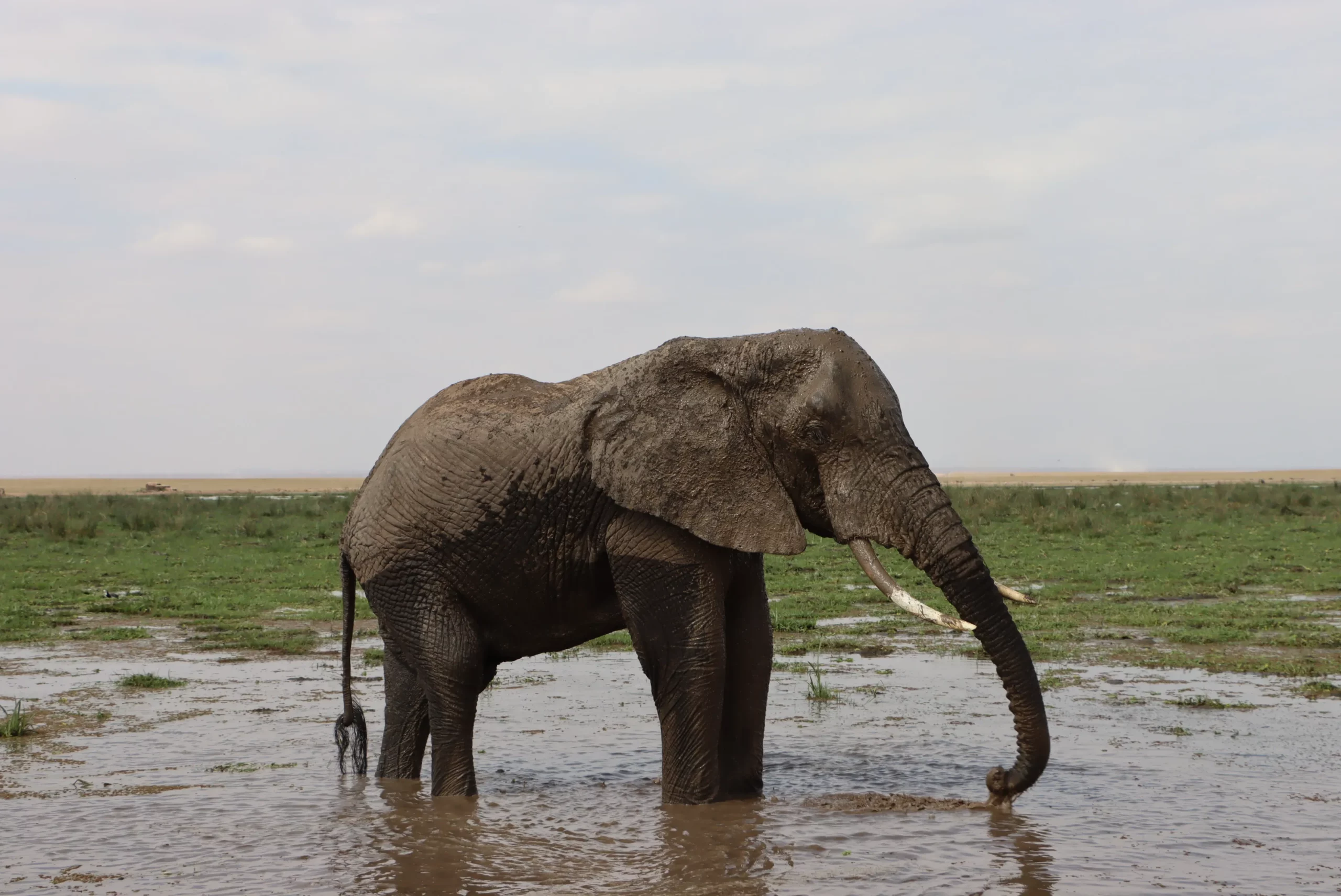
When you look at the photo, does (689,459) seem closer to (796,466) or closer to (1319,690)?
(796,466)

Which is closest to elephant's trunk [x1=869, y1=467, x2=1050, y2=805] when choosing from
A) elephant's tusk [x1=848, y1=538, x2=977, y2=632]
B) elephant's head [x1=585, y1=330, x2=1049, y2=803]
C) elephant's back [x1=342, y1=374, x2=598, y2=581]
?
elephant's head [x1=585, y1=330, x2=1049, y2=803]

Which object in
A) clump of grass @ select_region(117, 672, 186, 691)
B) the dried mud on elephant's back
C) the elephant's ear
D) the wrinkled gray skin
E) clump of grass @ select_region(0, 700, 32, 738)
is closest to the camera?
the wrinkled gray skin

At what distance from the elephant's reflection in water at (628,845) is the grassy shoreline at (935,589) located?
19.6 feet

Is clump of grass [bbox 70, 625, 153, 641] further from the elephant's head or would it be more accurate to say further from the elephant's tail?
the elephant's head

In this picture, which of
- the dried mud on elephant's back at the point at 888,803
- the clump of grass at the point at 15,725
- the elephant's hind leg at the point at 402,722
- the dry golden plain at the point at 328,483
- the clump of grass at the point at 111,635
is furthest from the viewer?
the dry golden plain at the point at 328,483

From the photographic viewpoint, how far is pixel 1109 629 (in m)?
14.4

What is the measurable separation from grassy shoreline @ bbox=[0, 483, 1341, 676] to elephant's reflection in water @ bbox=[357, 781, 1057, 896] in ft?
19.6

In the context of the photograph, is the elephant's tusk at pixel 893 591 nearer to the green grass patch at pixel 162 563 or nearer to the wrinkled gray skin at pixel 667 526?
the wrinkled gray skin at pixel 667 526

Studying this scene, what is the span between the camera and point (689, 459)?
7.25 meters

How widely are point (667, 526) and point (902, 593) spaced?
4.22ft

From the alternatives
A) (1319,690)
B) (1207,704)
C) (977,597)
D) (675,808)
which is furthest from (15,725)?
(1319,690)

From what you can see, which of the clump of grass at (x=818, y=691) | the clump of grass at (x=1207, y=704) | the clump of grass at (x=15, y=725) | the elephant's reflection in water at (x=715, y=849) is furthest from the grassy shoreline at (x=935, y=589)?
the elephant's reflection in water at (x=715, y=849)

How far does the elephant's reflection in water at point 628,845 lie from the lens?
6207mm

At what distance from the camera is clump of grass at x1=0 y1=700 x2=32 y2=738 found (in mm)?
9641
